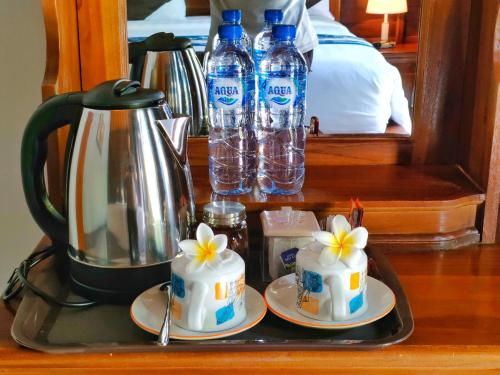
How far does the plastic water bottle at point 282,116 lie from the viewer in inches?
40.7

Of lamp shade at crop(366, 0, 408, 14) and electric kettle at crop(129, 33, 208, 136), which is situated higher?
lamp shade at crop(366, 0, 408, 14)

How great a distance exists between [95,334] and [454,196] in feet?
2.03

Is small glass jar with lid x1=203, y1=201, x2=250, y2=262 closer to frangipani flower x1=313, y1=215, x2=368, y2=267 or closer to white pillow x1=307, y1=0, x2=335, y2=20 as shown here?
frangipani flower x1=313, y1=215, x2=368, y2=267

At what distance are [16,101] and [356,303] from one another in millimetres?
816

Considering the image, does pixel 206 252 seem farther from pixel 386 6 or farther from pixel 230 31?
pixel 386 6

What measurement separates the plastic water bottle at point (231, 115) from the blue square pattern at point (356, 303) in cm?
37

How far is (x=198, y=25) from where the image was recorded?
3.67 ft

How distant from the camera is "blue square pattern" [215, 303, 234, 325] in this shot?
74 centimetres

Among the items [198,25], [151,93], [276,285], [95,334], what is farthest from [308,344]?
[198,25]

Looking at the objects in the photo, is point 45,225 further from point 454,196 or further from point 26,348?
point 454,196

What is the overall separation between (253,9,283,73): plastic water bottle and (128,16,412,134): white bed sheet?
0.07 meters

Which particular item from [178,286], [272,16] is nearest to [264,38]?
[272,16]

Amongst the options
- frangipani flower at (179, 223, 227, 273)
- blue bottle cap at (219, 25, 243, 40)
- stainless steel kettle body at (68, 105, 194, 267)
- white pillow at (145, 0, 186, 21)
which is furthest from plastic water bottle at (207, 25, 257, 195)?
frangipani flower at (179, 223, 227, 273)

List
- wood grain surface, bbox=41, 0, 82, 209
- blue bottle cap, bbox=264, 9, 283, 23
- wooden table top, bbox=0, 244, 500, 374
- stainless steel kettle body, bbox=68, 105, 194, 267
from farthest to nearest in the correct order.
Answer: blue bottle cap, bbox=264, 9, 283, 23
wood grain surface, bbox=41, 0, 82, 209
stainless steel kettle body, bbox=68, 105, 194, 267
wooden table top, bbox=0, 244, 500, 374
